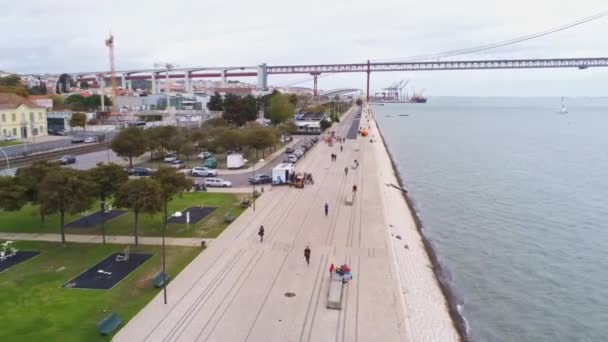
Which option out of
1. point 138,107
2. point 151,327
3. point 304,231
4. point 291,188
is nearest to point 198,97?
point 138,107

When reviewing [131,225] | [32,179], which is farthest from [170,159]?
[32,179]

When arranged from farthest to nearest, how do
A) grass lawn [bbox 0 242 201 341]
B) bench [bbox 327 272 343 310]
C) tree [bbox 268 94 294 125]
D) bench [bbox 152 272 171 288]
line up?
1. tree [bbox 268 94 294 125]
2. bench [bbox 152 272 171 288]
3. bench [bbox 327 272 343 310]
4. grass lawn [bbox 0 242 201 341]

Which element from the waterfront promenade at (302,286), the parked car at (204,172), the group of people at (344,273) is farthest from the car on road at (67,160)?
the group of people at (344,273)

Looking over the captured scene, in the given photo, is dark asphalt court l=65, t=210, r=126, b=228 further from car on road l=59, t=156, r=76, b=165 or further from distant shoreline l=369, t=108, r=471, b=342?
car on road l=59, t=156, r=76, b=165

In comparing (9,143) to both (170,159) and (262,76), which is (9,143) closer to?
(170,159)

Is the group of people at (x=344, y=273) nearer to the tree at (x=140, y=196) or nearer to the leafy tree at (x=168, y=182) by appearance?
the tree at (x=140, y=196)

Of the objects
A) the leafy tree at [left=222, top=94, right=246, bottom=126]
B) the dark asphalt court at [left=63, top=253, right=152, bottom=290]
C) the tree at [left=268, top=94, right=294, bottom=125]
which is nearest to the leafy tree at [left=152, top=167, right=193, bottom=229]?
the dark asphalt court at [left=63, top=253, right=152, bottom=290]

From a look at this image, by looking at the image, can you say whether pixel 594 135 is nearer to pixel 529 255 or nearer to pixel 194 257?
pixel 529 255
